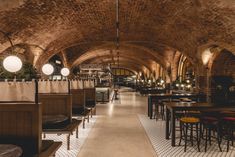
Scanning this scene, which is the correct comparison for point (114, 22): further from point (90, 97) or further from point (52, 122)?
point (52, 122)

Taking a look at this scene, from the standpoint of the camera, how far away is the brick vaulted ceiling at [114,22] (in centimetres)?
781

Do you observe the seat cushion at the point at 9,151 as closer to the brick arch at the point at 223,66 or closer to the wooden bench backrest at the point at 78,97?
the wooden bench backrest at the point at 78,97

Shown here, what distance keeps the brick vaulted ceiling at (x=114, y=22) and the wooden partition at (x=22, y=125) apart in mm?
4380

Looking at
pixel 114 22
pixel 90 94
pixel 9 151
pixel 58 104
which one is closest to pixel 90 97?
pixel 90 94

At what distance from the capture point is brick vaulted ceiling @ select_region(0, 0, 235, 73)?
7809 millimetres

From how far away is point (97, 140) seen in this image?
6.43 meters

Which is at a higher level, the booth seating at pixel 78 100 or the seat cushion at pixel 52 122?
the booth seating at pixel 78 100

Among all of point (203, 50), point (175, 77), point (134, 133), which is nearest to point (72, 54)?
point (175, 77)

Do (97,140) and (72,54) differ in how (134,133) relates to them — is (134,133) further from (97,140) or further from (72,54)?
(72,54)

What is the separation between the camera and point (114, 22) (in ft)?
37.3

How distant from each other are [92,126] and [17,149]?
18.0ft

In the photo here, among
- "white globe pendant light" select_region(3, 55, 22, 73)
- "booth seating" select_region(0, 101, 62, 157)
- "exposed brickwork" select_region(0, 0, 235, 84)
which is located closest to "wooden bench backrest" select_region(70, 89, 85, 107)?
"white globe pendant light" select_region(3, 55, 22, 73)

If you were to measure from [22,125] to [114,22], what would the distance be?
845cm

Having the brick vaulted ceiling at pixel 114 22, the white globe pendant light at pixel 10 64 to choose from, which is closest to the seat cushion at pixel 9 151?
the white globe pendant light at pixel 10 64
